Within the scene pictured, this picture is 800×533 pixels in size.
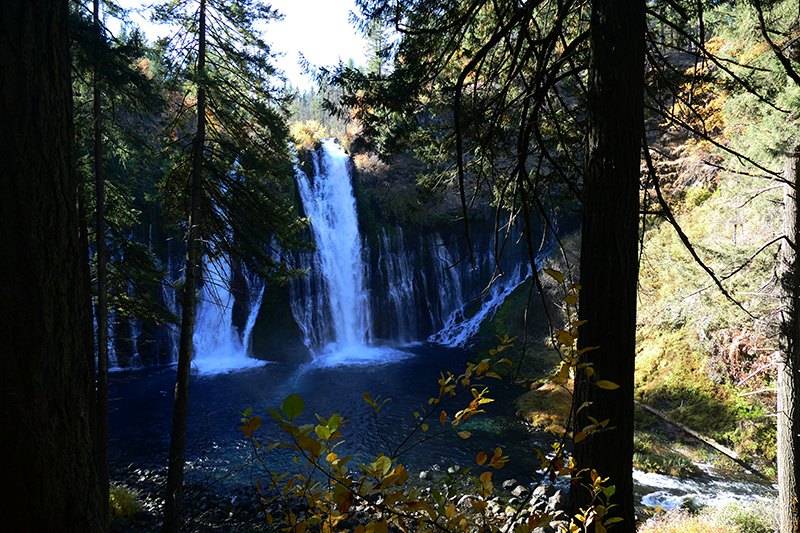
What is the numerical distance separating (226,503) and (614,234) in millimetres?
8893

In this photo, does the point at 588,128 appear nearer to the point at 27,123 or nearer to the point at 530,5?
the point at 530,5

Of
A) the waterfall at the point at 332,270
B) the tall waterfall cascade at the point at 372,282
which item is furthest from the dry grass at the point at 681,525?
the waterfall at the point at 332,270

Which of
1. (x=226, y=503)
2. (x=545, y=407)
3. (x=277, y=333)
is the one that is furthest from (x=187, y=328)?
(x=277, y=333)

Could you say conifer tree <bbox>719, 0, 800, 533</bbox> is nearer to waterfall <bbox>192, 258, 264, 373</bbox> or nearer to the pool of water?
the pool of water

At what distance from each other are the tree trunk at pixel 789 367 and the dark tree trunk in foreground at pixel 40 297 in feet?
25.0

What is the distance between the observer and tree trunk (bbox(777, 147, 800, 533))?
5.58m

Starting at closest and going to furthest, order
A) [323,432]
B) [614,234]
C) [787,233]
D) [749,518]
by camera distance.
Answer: [323,432] < [614,234] < [787,233] < [749,518]

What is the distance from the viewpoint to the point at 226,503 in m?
8.04

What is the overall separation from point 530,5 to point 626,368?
1997 mm

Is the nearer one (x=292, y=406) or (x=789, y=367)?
(x=292, y=406)

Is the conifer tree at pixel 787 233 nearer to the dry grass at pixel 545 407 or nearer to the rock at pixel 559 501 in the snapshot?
the rock at pixel 559 501

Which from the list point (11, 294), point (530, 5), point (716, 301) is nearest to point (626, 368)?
point (530, 5)

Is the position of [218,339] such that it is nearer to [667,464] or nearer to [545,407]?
[545,407]

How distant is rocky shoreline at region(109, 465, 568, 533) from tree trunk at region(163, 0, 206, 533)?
99 cm
